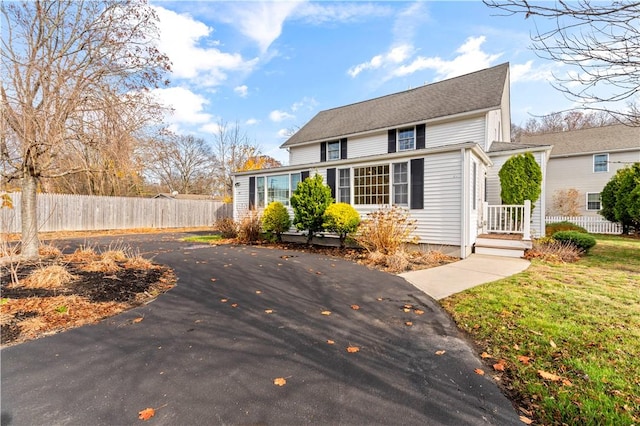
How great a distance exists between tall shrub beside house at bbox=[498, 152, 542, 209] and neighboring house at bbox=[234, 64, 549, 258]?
0.80 m

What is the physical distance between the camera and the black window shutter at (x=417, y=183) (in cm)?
905

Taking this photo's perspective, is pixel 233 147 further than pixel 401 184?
Yes

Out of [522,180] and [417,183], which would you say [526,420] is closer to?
[417,183]

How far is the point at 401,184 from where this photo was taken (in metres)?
9.60

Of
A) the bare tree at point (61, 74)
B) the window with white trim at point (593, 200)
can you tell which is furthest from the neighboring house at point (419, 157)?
the window with white trim at point (593, 200)

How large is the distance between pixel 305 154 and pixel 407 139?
643 centimetres

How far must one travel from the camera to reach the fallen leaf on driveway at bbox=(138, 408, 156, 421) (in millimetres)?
1933

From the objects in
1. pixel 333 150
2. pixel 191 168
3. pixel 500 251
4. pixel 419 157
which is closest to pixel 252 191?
pixel 333 150

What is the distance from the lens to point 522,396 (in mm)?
2262

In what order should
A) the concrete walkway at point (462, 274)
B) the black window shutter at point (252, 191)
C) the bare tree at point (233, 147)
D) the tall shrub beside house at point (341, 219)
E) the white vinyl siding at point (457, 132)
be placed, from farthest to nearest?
the bare tree at point (233, 147) → the black window shutter at point (252, 191) → the white vinyl siding at point (457, 132) → the tall shrub beside house at point (341, 219) → the concrete walkway at point (462, 274)

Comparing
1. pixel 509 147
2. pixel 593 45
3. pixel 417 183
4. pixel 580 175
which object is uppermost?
pixel 509 147

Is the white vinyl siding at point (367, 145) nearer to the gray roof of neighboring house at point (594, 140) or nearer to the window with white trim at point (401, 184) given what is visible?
the window with white trim at point (401, 184)

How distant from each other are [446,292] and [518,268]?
2.99m

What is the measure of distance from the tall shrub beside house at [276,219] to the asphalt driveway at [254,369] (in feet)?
23.1
